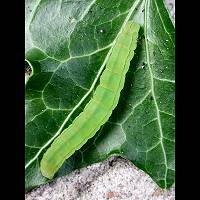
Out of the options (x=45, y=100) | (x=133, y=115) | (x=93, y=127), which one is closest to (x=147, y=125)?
(x=133, y=115)

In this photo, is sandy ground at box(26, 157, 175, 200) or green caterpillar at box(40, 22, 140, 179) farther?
sandy ground at box(26, 157, 175, 200)

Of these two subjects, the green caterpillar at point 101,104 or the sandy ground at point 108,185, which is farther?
the sandy ground at point 108,185

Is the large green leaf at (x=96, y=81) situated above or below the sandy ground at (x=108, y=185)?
above

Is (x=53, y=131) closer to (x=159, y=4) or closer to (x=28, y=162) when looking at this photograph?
(x=28, y=162)

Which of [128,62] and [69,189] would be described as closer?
[128,62]
